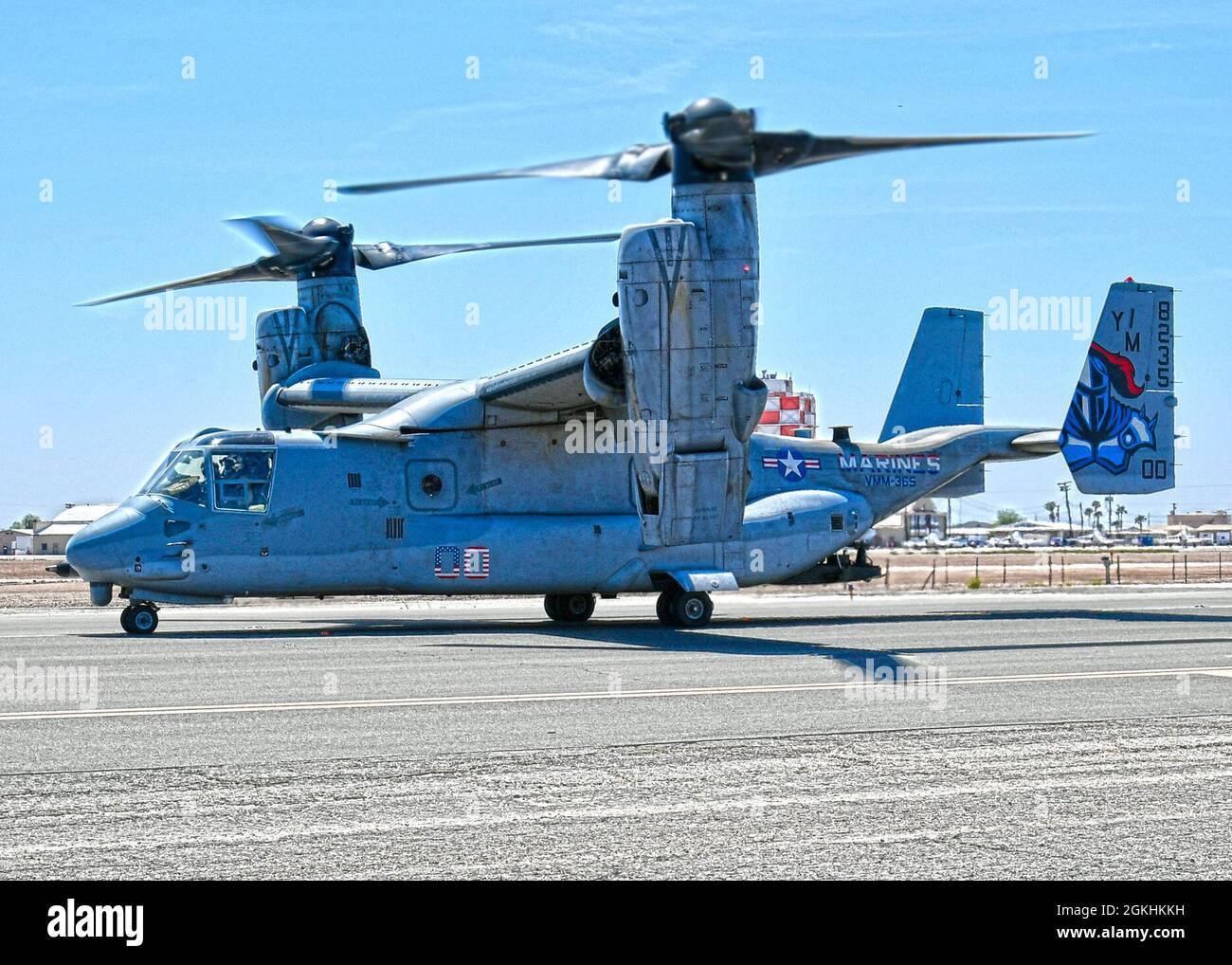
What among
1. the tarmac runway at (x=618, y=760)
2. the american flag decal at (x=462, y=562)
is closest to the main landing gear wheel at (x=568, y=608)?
the american flag decal at (x=462, y=562)

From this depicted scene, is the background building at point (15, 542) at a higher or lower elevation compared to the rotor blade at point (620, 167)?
lower

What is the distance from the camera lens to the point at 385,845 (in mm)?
6820

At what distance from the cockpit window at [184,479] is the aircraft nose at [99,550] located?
832 millimetres

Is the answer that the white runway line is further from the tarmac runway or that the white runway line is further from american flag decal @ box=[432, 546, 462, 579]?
american flag decal @ box=[432, 546, 462, 579]

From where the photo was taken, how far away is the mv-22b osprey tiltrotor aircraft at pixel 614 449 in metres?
18.5

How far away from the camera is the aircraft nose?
826 inches

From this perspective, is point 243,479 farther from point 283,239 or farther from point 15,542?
point 15,542

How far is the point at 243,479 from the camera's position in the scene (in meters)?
22.2

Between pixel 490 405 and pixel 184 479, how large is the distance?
5.20m

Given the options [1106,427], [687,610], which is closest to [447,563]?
[687,610]

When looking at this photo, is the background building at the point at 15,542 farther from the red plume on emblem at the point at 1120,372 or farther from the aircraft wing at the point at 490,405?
the red plume on emblem at the point at 1120,372

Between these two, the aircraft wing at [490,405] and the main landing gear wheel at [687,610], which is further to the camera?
the main landing gear wheel at [687,610]

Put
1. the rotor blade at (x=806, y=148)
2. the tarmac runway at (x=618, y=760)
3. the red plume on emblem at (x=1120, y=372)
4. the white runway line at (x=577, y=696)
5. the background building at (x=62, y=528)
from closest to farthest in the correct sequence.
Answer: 1. the tarmac runway at (x=618, y=760)
2. the white runway line at (x=577, y=696)
3. the rotor blade at (x=806, y=148)
4. the red plume on emblem at (x=1120, y=372)
5. the background building at (x=62, y=528)
